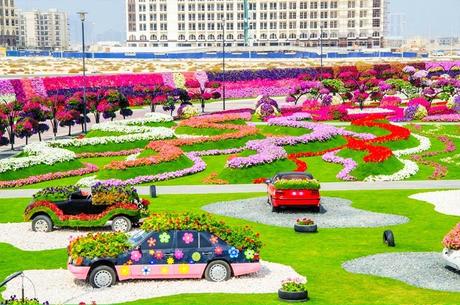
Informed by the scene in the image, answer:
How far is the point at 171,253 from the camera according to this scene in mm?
23688

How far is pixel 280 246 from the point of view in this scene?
93.4 ft

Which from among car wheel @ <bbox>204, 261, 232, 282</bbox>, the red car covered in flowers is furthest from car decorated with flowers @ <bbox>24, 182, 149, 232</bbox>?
car wheel @ <bbox>204, 261, 232, 282</bbox>

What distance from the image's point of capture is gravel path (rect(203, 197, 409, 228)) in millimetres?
32312

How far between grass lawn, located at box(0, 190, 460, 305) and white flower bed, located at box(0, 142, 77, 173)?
619 centimetres

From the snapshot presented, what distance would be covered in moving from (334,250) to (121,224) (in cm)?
824

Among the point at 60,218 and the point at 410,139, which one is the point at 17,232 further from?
the point at 410,139

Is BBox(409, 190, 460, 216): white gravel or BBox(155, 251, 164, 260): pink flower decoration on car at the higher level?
BBox(155, 251, 164, 260): pink flower decoration on car

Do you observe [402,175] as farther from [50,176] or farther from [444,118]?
[444,118]

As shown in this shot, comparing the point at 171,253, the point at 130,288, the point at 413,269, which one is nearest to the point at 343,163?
the point at 413,269

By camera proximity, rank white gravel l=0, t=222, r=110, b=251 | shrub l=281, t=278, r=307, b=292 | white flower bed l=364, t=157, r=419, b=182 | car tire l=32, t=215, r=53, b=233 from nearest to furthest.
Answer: shrub l=281, t=278, r=307, b=292, white gravel l=0, t=222, r=110, b=251, car tire l=32, t=215, r=53, b=233, white flower bed l=364, t=157, r=419, b=182

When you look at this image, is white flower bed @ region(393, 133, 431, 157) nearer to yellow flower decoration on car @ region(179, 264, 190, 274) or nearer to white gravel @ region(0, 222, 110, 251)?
white gravel @ region(0, 222, 110, 251)

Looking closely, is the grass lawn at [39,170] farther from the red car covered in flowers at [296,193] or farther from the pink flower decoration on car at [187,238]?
the pink flower decoration on car at [187,238]

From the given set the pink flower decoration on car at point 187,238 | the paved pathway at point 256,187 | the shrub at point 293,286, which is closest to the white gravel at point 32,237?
the pink flower decoration on car at point 187,238

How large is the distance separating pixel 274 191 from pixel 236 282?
35.9 ft
